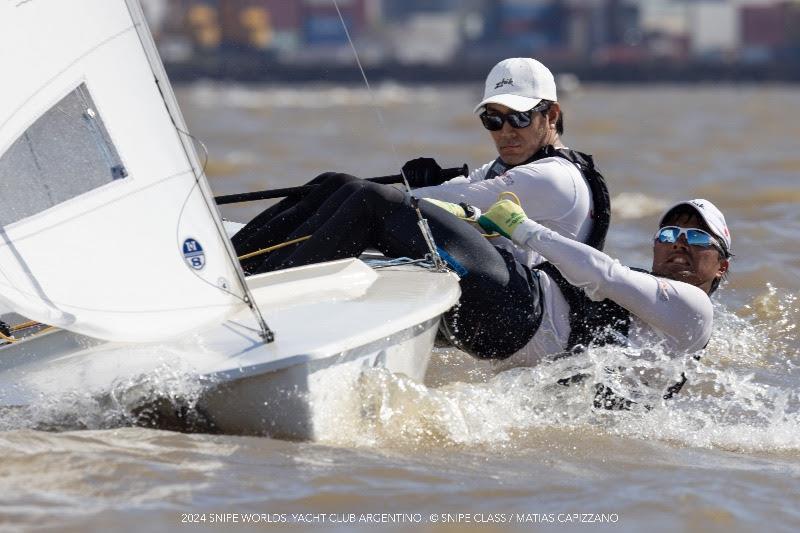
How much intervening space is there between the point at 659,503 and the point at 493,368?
77 centimetres

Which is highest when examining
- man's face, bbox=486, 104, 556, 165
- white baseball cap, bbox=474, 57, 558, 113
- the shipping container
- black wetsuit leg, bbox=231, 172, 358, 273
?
white baseball cap, bbox=474, 57, 558, 113

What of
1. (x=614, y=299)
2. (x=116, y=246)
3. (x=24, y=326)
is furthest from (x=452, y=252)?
(x=24, y=326)

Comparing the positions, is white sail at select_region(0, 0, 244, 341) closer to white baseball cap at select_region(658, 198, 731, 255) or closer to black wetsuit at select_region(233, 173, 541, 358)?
black wetsuit at select_region(233, 173, 541, 358)

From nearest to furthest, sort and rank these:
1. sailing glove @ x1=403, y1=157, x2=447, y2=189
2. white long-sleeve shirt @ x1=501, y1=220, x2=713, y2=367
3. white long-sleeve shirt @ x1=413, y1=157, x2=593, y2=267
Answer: white long-sleeve shirt @ x1=501, y1=220, x2=713, y2=367, white long-sleeve shirt @ x1=413, y1=157, x2=593, y2=267, sailing glove @ x1=403, y1=157, x2=447, y2=189

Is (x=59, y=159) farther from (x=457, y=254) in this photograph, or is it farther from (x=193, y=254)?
(x=457, y=254)

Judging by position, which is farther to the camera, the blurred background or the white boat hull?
the blurred background

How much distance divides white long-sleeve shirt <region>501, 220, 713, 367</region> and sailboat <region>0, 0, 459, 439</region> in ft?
0.99

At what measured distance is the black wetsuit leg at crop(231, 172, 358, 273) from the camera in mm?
3660

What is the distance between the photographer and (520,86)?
370 cm

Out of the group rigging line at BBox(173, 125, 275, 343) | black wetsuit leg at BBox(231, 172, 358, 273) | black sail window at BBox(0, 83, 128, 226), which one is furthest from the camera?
black wetsuit leg at BBox(231, 172, 358, 273)

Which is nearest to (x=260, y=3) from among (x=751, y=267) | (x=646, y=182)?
(x=646, y=182)

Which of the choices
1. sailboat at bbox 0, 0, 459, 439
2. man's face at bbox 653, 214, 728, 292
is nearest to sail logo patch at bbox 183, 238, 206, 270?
sailboat at bbox 0, 0, 459, 439

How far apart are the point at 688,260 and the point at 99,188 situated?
1424mm

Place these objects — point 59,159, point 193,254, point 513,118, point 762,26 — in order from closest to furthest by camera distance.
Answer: point 193,254 < point 59,159 < point 513,118 < point 762,26
